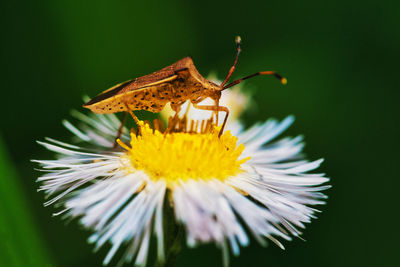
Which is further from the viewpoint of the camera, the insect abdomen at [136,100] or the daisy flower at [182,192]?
the insect abdomen at [136,100]

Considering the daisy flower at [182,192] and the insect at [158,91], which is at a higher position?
the insect at [158,91]

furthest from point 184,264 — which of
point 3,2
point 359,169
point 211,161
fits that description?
point 3,2

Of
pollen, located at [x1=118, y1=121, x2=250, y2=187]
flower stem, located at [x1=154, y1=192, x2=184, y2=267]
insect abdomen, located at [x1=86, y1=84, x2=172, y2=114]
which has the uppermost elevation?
insect abdomen, located at [x1=86, y1=84, x2=172, y2=114]

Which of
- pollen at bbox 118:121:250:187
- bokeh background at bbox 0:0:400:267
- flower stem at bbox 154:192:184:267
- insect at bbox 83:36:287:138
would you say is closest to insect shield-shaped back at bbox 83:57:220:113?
insect at bbox 83:36:287:138

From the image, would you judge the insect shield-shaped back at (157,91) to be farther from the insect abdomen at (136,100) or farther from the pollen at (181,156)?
the pollen at (181,156)

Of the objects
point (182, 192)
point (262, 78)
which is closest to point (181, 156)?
point (182, 192)

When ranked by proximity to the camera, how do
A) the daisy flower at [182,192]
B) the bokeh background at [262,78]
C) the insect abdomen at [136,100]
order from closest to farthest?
the daisy flower at [182,192] < the insect abdomen at [136,100] < the bokeh background at [262,78]

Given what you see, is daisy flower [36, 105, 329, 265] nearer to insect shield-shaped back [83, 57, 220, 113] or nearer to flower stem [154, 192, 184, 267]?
flower stem [154, 192, 184, 267]

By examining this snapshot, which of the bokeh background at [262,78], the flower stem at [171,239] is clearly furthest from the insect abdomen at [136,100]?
the bokeh background at [262,78]
